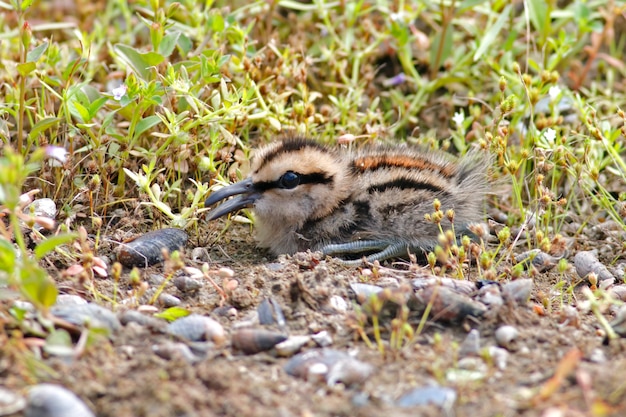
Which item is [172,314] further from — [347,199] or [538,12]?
[538,12]

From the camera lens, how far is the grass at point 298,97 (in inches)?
156

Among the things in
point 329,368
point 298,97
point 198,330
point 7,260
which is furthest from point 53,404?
point 298,97

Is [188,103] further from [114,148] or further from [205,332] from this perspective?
[205,332]

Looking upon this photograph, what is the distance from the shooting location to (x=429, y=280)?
10.7 ft

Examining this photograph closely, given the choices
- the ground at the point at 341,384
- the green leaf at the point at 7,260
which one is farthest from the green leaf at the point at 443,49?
the green leaf at the point at 7,260

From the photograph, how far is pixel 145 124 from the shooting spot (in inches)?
154

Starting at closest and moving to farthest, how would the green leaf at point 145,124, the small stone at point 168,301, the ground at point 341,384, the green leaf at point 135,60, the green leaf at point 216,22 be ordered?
the ground at point 341,384
the small stone at point 168,301
the green leaf at point 145,124
the green leaf at point 135,60
the green leaf at point 216,22

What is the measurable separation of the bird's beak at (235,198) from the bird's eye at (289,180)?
0.12m

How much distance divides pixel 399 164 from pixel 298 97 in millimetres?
1113

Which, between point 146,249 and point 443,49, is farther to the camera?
point 443,49

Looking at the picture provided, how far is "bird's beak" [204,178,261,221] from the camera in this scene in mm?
3949

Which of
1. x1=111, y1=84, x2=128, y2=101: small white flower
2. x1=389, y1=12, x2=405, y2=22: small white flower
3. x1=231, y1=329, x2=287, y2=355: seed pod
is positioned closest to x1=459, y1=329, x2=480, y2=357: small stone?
x1=231, y1=329, x2=287, y2=355: seed pod

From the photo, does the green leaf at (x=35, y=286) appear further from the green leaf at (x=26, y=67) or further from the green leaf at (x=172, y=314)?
the green leaf at (x=26, y=67)

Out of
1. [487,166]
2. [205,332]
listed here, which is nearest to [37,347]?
[205,332]
